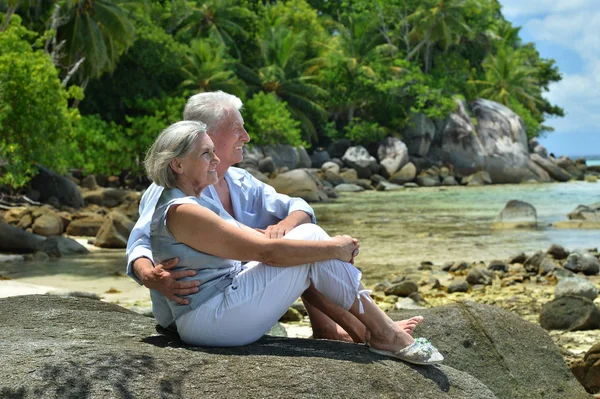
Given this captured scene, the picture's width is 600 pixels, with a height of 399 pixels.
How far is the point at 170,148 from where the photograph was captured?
3652mm

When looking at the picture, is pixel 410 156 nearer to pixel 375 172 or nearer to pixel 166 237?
pixel 375 172

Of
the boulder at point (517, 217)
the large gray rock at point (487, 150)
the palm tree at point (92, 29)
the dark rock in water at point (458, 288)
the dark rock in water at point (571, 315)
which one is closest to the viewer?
the dark rock in water at point (571, 315)

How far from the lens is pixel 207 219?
11.8 feet

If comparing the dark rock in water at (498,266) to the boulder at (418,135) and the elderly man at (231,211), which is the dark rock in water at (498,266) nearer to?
the elderly man at (231,211)

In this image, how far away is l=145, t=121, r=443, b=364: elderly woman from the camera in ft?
11.9

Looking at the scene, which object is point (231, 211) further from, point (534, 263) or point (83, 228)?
point (83, 228)

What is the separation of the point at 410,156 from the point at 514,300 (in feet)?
118

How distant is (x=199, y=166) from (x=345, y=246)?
29.9 inches

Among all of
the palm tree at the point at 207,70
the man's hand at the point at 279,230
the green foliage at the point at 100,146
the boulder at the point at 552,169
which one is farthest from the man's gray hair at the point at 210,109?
the boulder at the point at 552,169

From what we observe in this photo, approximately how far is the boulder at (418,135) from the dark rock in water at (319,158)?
512 centimetres

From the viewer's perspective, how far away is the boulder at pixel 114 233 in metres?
15.2

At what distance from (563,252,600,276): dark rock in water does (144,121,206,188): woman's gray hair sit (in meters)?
10.4

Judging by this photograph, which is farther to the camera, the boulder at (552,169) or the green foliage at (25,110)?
the boulder at (552,169)

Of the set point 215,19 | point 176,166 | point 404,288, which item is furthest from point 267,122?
point 176,166
